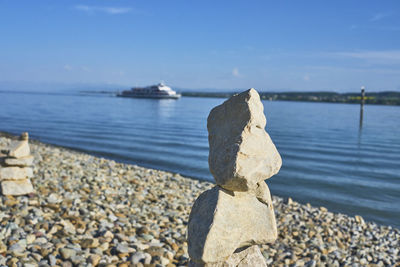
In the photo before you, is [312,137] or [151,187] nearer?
[151,187]

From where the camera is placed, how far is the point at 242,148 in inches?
114

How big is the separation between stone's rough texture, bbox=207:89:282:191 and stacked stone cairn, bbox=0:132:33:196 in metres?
6.06

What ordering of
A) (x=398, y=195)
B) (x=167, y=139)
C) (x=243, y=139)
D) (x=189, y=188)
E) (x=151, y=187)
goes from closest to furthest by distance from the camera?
(x=243, y=139) → (x=151, y=187) → (x=189, y=188) → (x=398, y=195) → (x=167, y=139)

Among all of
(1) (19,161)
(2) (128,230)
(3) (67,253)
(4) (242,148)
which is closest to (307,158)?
(2) (128,230)

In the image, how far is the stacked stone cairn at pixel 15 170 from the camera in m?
7.57

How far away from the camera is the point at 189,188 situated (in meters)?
11.7

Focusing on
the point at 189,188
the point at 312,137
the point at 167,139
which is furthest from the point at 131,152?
the point at 312,137

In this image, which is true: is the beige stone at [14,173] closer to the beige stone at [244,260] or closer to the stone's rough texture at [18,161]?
the stone's rough texture at [18,161]

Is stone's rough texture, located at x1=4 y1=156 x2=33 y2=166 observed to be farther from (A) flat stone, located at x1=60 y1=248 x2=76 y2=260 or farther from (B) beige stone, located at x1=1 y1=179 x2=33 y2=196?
(A) flat stone, located at x1=60 y1=248 x2=76 y2=260

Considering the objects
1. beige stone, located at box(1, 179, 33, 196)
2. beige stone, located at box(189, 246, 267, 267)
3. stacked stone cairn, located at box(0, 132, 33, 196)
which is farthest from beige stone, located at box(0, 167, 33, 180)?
beige stone, located at box(189, 246, 267, 267)

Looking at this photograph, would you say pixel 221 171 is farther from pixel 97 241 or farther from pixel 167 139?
pixel 167 139

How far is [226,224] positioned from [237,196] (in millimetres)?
317

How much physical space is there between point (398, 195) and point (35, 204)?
12.9 metres

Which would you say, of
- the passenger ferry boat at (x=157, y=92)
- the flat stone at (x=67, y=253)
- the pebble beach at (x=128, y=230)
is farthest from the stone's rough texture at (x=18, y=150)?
the passenger ferry boat at (x=157, y=92)
